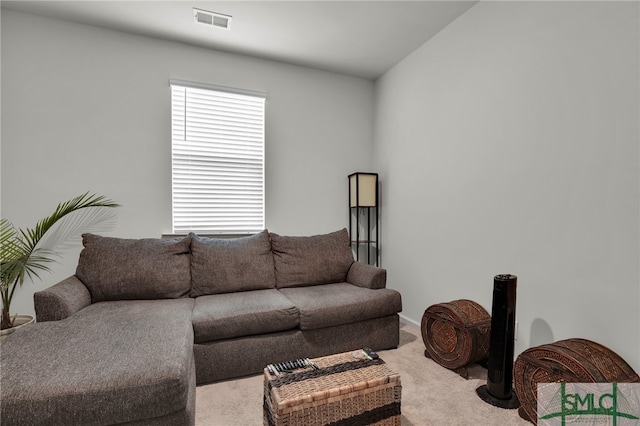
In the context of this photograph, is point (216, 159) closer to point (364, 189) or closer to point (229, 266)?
point (229, 266)

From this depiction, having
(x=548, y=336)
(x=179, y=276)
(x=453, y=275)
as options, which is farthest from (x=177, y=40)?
(x=548, y=336)

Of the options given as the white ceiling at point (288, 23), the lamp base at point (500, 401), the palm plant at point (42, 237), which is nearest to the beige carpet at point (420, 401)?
the lamp base at point (500, 401)

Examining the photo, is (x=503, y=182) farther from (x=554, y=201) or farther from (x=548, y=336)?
(x=548, y=336)

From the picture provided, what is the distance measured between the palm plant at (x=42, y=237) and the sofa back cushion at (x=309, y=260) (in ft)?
5.19

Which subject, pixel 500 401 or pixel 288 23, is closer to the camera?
pixel 500 401

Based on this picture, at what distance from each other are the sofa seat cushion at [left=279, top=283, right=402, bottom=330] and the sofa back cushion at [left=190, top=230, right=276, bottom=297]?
25 centimetres

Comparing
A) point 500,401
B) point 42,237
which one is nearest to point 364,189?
point 500,401

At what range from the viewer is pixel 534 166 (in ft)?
6.87

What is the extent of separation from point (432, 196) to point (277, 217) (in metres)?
1.63
